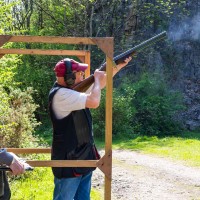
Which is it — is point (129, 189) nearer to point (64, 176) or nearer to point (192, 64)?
point (64, 176)

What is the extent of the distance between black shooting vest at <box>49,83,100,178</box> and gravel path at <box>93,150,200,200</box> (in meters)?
3.53

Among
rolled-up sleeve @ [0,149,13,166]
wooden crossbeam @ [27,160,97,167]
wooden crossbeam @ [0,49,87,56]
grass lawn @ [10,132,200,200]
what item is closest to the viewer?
rolled-up sleeve @ [0,149,13,166]

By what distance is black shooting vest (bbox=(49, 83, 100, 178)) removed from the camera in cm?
391

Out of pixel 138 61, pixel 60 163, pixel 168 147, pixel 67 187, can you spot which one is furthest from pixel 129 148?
pixel 60 163

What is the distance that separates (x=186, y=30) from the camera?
20.1m

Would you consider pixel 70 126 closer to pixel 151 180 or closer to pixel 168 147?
pixel 151 180

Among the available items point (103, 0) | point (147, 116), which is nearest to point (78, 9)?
point (103, 0)

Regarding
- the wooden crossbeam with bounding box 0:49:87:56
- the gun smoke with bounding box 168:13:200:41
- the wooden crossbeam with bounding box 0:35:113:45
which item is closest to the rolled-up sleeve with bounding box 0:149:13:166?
the wooden crossbeam with bounding box 0:35:113:45

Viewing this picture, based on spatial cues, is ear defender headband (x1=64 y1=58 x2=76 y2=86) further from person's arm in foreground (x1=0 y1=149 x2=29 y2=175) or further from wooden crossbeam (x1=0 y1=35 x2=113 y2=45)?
person's arm in foreground (x1=0 y1=149 x2=29 y2=175)

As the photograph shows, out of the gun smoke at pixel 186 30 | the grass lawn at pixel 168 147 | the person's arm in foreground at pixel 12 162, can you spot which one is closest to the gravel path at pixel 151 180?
the grass lawn at pixel 168 147

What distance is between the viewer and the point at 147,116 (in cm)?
1673

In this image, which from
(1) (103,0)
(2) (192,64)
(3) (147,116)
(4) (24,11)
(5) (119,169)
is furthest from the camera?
(4) (24,11)

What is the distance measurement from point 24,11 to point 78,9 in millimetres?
6209

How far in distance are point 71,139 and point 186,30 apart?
17154 mm
